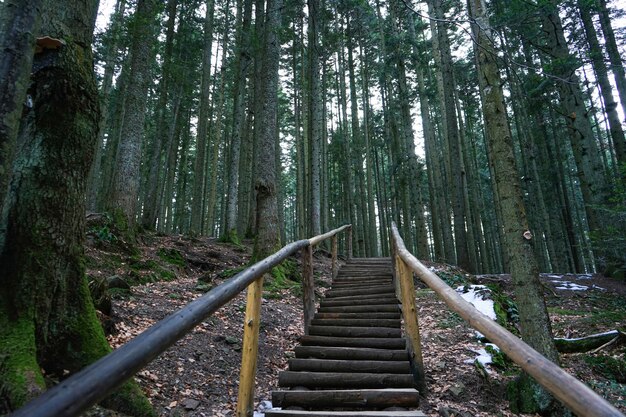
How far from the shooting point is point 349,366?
165 inches

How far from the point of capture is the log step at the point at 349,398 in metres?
3.40

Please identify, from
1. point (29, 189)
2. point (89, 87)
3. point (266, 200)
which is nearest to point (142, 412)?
point (29, 189)

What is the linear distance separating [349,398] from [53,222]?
9.99 ft

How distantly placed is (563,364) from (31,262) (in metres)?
6.82

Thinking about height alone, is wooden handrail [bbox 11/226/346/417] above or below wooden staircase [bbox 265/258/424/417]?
above

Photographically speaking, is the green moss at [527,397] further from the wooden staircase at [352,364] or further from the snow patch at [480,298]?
the snow patch at [480,298]

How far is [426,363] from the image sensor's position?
5121 mm

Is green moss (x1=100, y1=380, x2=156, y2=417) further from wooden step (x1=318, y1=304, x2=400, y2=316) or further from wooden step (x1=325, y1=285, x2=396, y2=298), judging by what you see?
wooden step (x1=325, y1=285, x2=396, y2=298)

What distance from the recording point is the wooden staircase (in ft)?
11.2

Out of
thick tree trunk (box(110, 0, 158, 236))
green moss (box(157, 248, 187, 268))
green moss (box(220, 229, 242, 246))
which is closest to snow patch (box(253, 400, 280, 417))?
green moss (box(157, 248, 187, 268))

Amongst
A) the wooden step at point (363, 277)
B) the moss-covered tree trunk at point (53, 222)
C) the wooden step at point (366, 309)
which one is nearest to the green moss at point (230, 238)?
the wooden step at point (363, 277)

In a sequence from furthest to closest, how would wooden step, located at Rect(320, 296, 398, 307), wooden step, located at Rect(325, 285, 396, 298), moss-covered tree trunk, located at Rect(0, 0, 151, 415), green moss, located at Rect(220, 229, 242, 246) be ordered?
green moss, located at Rect(220, 229, 242, 246) < wooden step, located at Rect(325, 285, 396, 298) < wooden step, located at Rect(320, 296, 398, 307) < moss-covered tree trunk, located at Rect(0, 0, 151, 415)

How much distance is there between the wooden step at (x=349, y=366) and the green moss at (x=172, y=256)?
5.12 meters

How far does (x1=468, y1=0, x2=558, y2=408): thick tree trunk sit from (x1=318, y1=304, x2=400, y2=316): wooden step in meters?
2.14
